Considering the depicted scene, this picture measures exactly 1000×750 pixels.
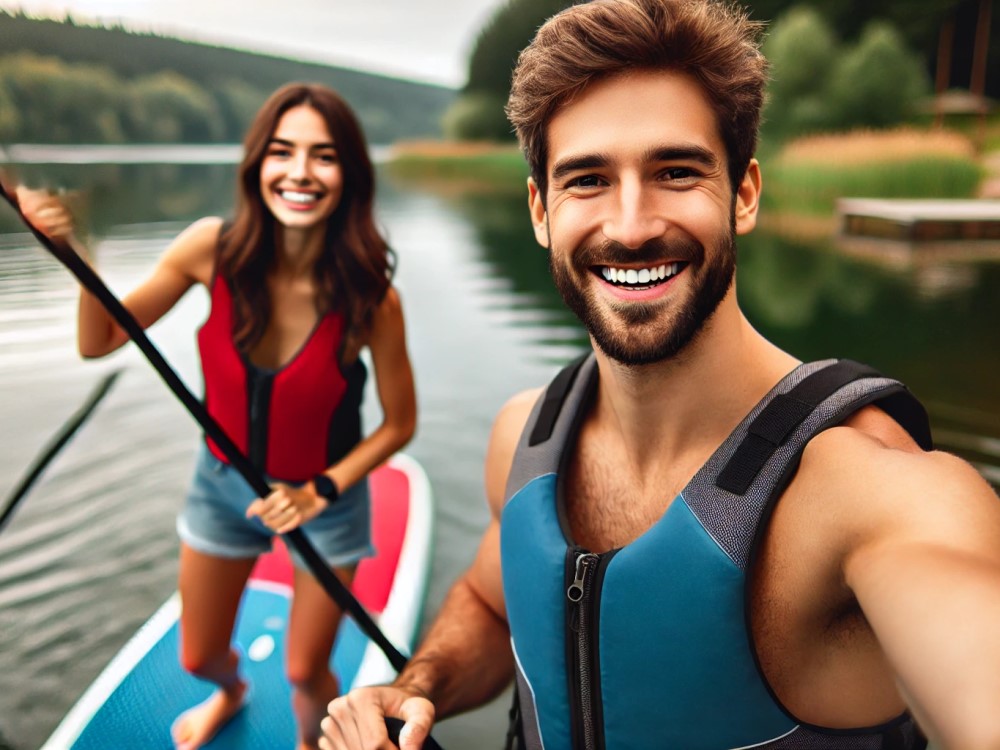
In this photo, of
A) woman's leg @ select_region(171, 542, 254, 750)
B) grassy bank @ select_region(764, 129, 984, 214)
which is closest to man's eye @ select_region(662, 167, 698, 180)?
woman's leg @ select_region(171, 542, 254, 750)

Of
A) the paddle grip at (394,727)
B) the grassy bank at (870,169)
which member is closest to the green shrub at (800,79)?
the grassy bank at (870,169)

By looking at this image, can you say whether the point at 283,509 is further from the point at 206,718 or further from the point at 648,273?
the point at 648,273

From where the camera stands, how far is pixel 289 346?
253 centimetres

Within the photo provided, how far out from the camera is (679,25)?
4.37 feet

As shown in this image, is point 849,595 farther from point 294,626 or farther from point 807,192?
point 807,192

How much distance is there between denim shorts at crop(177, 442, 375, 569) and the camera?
2.54 meters

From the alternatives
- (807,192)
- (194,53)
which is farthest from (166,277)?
(194,53)

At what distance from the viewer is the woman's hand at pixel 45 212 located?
1829mm

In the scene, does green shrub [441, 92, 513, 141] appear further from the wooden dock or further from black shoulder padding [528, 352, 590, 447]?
black shoulder padding [528, 352, 590, 447]

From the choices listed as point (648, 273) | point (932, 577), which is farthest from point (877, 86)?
point (932, 577)

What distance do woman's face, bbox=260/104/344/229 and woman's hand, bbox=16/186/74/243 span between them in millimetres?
647

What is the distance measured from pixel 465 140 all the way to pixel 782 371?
157 feet

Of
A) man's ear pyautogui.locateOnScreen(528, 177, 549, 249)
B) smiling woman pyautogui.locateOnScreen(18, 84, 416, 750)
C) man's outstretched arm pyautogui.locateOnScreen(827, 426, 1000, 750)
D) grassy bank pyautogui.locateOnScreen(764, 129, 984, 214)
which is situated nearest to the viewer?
man's outstretched arm pyautogui.locateOnScreen(827, 426, 1000, 750)

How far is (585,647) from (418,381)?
683 cm
